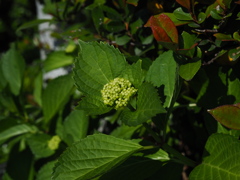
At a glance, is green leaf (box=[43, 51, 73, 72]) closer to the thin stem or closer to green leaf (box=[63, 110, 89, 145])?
green leaf (box=[63, 110, 89, 145])

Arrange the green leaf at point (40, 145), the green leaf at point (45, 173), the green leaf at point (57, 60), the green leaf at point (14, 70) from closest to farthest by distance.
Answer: the green leaf at point (45, 173), the green leaf at point (40, 145), the green leaf at point (14, 70), the green leaf at point (57, 60)

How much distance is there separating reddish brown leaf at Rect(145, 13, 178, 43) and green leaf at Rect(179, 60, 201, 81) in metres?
0.09

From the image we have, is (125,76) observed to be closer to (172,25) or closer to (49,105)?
(172,25)

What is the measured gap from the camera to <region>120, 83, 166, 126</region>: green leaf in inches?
33.5

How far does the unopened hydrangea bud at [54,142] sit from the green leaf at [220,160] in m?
0.69

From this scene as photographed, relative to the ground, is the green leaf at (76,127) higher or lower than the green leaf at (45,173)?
higher

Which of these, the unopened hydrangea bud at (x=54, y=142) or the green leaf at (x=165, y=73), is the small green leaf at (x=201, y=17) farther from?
the unopened hydrangea bud at (x=54, y=142)

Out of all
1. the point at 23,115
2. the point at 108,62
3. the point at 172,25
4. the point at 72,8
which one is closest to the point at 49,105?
the point at 23,115

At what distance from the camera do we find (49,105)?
1.65m

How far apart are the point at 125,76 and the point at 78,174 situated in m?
0.31

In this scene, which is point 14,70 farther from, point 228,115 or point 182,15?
point 228,115

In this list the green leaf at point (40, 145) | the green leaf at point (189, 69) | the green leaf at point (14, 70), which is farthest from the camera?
the green leaf at point (14, 70)

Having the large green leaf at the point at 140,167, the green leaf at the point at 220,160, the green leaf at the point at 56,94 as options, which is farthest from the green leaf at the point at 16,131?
the green leaf at the point at 220,160

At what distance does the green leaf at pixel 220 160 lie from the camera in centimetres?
91
